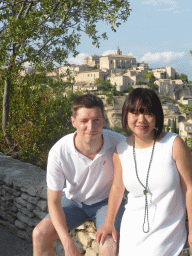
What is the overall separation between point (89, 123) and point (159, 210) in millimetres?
712

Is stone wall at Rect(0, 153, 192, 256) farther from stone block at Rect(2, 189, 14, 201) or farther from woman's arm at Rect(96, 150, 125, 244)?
woman's arm at Rect(96, 150, 125, 244)

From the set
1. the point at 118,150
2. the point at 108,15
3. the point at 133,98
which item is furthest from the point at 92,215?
the point at 108,15

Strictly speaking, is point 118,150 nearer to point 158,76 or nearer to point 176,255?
point 176,255

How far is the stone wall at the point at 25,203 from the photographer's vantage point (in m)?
2.48

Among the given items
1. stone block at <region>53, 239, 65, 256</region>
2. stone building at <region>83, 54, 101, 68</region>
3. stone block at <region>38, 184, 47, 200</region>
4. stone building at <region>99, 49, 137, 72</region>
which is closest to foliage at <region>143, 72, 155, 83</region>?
stone building at <region>99, 49, 137, 72</region>

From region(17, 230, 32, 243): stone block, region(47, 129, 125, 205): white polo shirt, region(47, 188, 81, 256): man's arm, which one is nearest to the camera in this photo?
region(47, 188, 81, 256): man's arm

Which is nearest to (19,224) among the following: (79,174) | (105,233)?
(79,174)

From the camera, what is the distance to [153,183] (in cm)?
157

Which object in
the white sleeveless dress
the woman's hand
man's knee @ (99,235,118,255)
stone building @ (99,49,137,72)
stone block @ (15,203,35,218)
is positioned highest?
stone building @ (99,49,137,72)

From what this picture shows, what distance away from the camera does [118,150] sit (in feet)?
5.92

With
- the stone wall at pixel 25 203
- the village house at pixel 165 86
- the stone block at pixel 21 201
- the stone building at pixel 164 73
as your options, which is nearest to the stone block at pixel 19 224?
the stone wall at pixel 25 203

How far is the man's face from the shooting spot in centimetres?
188

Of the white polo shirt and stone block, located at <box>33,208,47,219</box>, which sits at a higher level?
the white polo shirt

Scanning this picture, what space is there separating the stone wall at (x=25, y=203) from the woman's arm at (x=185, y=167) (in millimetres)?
1068
